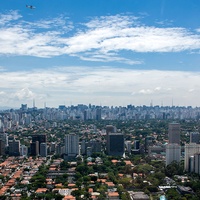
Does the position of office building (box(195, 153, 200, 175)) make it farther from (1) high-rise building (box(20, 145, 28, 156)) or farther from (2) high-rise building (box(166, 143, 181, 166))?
(1) high-rise building (box(20, 145, 28, 156))

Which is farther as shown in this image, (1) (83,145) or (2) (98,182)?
(1) (83,145)

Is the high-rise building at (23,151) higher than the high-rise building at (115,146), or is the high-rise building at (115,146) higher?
the high-rise building at (115,146)

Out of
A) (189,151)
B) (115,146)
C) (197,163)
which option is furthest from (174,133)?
(197,163)

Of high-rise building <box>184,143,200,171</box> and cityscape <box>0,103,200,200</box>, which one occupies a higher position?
high-rise building <box>184,143,200,171</box>

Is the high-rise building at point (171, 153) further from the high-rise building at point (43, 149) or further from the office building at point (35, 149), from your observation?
the office building at point (35, 149)

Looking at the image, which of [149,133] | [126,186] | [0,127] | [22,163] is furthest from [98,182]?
[0,127]

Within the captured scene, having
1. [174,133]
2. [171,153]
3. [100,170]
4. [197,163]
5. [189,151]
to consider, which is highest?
[174,133]

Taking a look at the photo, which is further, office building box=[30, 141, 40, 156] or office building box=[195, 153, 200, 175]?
office building box=[30, 141, 40, 156]

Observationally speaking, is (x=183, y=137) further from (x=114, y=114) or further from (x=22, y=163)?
(x=114, y=114)

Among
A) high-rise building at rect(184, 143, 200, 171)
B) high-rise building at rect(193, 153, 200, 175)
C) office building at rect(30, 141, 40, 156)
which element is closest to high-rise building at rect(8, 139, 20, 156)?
office building at rect(30, 141, 40, 156)

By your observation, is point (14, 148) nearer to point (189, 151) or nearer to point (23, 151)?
point (23, 151)

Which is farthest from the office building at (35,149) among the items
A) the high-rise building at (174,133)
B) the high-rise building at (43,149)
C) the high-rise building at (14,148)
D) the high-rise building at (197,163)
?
the high-rise building at (197,163)
